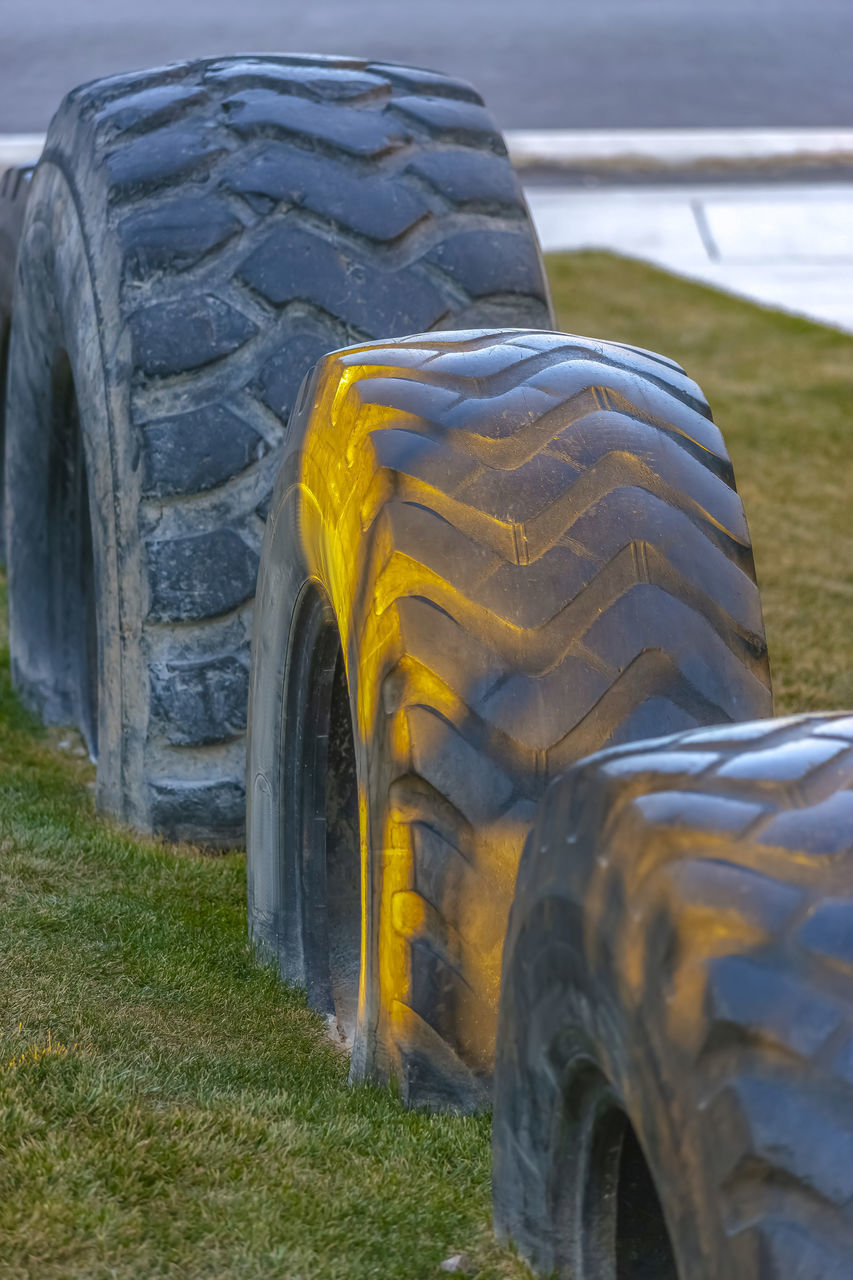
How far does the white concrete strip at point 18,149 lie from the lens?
10.8 meters

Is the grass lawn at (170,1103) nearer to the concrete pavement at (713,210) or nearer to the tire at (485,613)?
the tire at (485,613)

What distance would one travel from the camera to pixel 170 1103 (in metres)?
1.46

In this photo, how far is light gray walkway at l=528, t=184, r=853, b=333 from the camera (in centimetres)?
810

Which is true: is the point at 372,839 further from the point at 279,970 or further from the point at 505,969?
the point at 279,970

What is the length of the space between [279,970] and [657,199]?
9.41 metres

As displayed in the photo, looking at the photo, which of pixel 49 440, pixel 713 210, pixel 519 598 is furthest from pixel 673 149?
pixel 519 598

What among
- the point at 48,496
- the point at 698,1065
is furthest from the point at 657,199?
the point at 698,1065

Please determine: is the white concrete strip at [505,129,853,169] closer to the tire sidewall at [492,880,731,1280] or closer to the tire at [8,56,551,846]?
the tire at [8,56,551,846]

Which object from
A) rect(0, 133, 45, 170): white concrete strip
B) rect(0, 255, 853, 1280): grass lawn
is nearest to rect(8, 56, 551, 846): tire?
rect(0, 255, 853, 1280): grass lawn

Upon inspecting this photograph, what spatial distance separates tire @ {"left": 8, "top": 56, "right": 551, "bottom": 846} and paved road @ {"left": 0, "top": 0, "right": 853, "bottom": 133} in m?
11.5

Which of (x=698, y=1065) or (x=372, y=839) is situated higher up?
(x=698, y=1065)

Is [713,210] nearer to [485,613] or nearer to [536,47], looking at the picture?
[536,47]

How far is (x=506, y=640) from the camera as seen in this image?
1.49 meters

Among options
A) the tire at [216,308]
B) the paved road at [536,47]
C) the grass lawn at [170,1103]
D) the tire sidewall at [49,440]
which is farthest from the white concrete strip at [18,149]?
the grass lawn at [170,1103]
